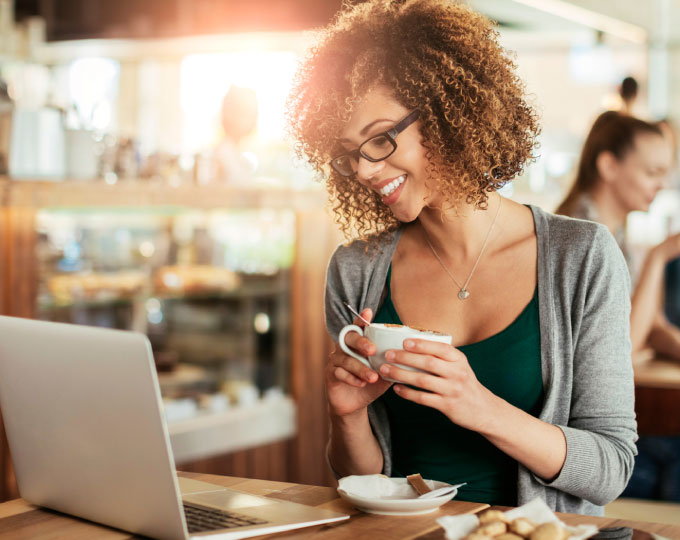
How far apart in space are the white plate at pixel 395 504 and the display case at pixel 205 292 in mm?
1689

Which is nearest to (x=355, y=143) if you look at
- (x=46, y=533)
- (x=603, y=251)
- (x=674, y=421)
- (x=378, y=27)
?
(x=378, y=27)

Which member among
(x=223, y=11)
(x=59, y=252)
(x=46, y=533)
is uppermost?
(x=223, y=11)

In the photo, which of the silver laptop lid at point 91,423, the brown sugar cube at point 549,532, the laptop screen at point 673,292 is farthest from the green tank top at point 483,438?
the laptop screen at point 673,292

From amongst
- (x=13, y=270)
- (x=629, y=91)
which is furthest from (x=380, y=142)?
(x=629, y=91)

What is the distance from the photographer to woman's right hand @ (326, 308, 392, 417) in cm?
123

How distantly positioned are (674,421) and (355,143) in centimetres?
167

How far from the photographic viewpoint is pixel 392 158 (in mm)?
1484

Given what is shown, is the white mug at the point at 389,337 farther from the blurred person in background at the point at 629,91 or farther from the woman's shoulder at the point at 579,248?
the blurred person in background at the point at 629,91

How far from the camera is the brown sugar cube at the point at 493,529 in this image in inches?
39.9

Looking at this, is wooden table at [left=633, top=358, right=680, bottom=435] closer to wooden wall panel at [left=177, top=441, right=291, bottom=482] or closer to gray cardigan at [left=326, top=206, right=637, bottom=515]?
gray cardigan at [left=326, top=206, right=637, bottom=515]

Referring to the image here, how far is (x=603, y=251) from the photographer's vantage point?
1.48 metres

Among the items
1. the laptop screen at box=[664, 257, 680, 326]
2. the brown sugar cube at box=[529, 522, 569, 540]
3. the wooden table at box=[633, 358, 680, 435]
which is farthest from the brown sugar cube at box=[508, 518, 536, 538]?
the laptop screen at box=[664, 257, 680, 326]

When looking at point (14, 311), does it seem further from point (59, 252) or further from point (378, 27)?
point (378, 27)

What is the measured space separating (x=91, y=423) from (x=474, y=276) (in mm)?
826
